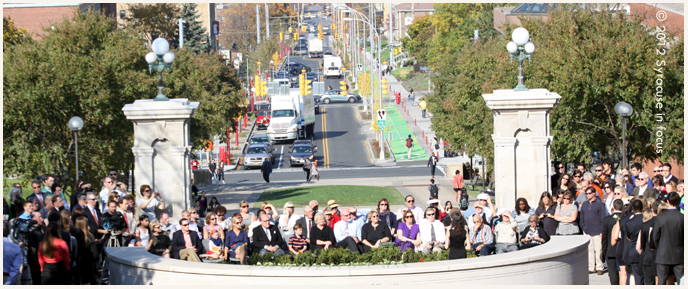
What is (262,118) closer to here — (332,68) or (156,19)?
(156,19)

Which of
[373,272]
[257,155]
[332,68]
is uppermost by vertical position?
[332,68]

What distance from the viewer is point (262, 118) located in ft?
239

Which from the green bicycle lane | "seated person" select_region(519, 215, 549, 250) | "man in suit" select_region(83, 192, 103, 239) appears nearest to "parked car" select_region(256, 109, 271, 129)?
the green bicycle lane

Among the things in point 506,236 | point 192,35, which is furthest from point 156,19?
point 506,236

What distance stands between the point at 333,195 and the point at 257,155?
74.0 ft

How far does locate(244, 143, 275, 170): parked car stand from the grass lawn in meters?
18.9

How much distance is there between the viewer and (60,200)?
1368 cm

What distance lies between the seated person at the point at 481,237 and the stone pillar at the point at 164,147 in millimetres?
6387

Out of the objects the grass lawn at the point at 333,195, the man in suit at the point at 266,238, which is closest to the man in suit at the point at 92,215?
the man in suit at the point at 266,238

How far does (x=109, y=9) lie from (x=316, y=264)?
199 ft

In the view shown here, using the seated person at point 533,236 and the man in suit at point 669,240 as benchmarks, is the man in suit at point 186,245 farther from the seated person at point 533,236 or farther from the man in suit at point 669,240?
the man in suit at point 669,240

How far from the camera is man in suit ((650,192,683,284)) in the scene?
1095 cm

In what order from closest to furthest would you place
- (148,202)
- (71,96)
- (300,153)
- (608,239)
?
(608,239) → (148,202) → (71,96) → (300,153)

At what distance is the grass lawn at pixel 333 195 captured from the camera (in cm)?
2708
